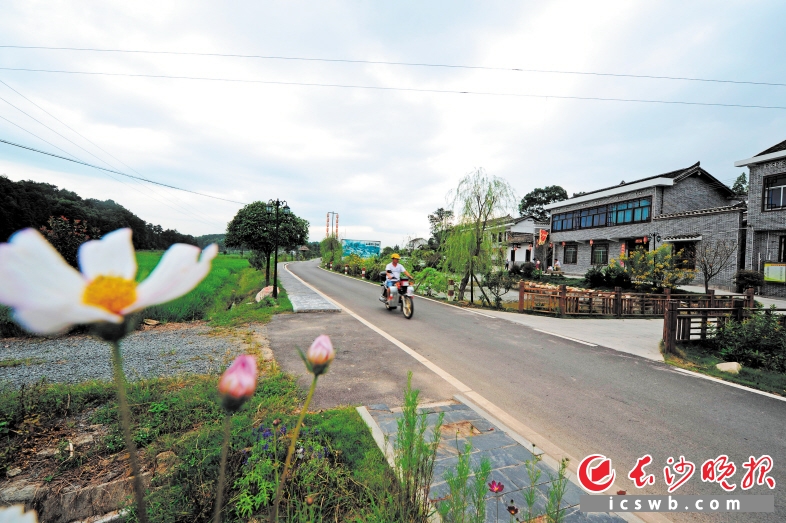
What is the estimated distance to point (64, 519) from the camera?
7.32 ft

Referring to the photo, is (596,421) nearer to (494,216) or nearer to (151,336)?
(151,336)

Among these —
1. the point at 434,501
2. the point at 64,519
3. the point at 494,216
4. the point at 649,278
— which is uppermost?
the point at 494,216

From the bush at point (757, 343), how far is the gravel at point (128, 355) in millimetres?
7758

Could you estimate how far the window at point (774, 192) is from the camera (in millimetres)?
14859

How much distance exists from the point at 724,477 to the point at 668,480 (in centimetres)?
48

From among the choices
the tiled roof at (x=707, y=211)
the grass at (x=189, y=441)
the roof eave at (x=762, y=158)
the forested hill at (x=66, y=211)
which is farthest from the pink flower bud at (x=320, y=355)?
the tiled roof at (x=707, y=211)

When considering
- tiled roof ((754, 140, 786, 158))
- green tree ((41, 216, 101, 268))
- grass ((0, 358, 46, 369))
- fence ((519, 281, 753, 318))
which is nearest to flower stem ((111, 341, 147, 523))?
grass ((0, 358, 46, 369))

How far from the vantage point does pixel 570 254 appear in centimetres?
2869

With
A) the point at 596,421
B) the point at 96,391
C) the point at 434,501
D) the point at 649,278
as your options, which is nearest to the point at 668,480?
the point at 596,421

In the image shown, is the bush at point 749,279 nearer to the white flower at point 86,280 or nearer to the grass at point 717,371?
the grass at point 717,371

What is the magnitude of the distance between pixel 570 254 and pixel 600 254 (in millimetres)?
3262

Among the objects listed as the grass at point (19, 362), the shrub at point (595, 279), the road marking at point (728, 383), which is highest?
the shrub at point (595, 279)

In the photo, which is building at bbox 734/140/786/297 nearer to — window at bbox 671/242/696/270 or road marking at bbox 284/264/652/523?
window at bbox 671/242/696/270

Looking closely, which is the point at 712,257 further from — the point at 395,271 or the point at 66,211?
the point at 66,211
